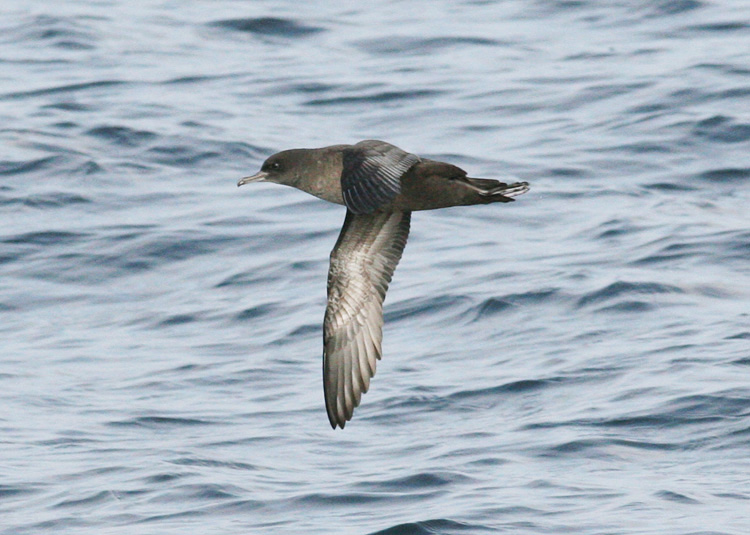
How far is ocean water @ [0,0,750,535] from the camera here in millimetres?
9039

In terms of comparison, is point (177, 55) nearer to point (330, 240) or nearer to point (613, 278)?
point (330, 240)

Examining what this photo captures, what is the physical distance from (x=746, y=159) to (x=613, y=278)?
8.82 ft

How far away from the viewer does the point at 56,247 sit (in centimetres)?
1295

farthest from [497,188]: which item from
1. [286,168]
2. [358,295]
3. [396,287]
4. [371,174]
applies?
[396,287]

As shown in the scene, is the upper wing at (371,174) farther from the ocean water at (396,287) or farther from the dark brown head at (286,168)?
the ocean water at (396,287)

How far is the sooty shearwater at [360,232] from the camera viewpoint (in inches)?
290

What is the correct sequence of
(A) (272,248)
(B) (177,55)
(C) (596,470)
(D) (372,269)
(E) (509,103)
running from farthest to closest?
(B) (177,55)
(E) (509,103)
(A) (272,248)
(C) (596,470)
(D) (372,269)

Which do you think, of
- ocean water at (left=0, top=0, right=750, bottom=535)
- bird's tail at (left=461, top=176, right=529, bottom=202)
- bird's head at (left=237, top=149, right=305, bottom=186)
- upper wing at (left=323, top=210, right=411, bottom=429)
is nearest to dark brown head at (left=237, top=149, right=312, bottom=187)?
bird's head at (left=237, top=149, right=305, bottom=186)

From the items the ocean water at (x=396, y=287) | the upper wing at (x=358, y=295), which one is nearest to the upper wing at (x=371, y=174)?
the upper wing at (x=358, y=295)

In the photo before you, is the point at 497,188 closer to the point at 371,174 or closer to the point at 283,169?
the point at 371,174

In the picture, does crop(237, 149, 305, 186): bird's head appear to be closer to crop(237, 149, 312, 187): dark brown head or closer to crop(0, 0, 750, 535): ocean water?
crop(237, 149, 312, 187): dark brown head

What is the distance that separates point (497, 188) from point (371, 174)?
0.77 metres

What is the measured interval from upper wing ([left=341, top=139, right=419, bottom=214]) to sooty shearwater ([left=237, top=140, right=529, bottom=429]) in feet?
0.04

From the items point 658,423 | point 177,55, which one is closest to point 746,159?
point 658,423
